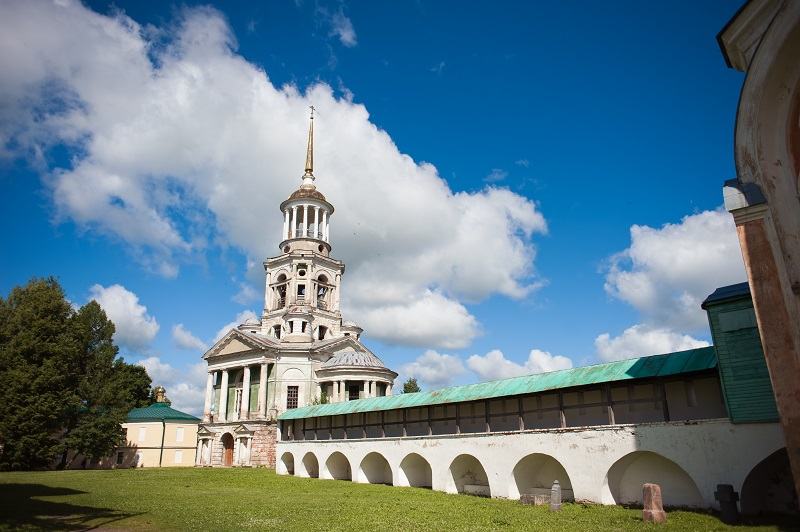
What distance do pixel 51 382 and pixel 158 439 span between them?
15997mm

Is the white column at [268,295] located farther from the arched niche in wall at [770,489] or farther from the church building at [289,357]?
the arched niche in wall at [770,489]

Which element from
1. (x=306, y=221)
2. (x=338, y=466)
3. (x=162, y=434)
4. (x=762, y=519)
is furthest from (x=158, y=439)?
(x=762, y=519)

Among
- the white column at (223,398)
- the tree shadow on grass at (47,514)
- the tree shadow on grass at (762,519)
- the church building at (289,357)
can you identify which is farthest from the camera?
the white column at (223,398)

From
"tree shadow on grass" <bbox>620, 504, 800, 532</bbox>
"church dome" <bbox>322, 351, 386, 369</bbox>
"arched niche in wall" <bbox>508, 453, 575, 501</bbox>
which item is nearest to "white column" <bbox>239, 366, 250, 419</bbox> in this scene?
"church dome" <bbox>322, 351, 386, 369</bbox>

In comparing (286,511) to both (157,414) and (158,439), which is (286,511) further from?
(157,414)

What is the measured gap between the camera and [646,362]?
17688mm

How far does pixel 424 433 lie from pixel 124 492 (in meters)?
13.0

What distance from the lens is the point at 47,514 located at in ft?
45.8

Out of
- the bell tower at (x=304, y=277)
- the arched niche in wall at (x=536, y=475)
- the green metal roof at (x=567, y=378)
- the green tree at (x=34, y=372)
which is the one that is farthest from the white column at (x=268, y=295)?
the arched niche in wall at (x=536, y=475)

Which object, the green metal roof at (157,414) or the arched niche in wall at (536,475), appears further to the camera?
the green metal roof at (157,414)

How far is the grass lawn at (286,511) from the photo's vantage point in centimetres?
1316

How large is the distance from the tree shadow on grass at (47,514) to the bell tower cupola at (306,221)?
1312 inches

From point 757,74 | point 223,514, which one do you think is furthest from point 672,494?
point 223,514

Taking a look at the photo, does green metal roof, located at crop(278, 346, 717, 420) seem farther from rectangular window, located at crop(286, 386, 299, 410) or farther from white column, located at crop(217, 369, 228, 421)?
white column, located at crop(217, 369, 228, 421)
